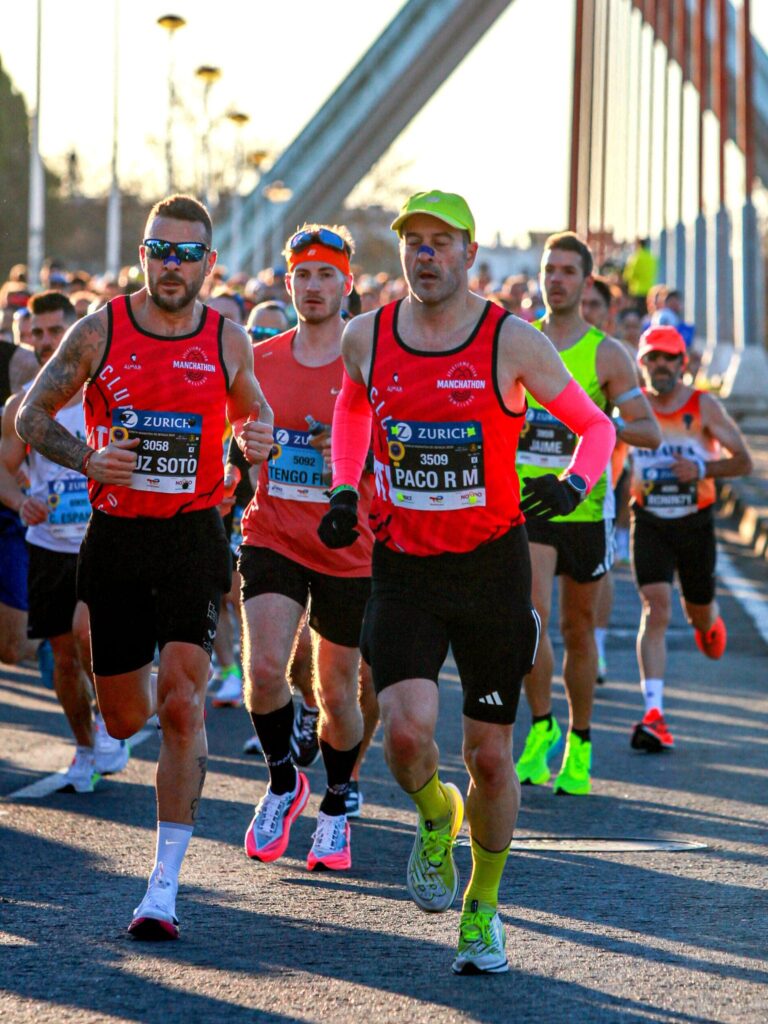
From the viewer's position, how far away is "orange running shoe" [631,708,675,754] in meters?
10.2

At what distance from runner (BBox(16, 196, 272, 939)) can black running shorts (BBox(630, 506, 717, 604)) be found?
182 inches

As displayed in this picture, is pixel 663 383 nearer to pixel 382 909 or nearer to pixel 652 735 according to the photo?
pixel 652 735

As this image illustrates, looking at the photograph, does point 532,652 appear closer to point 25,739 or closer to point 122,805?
point 122,805

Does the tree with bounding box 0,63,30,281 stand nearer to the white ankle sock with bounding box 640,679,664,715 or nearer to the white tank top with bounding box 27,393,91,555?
the white ankle sock with bounding box 640,679,664,715

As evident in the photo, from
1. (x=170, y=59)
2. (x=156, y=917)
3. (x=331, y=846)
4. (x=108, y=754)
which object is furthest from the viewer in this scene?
(x=170, y=59)

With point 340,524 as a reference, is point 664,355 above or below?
above

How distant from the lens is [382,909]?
673cm

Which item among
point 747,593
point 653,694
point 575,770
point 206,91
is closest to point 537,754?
point 575,770

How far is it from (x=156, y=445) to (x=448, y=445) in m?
1.07

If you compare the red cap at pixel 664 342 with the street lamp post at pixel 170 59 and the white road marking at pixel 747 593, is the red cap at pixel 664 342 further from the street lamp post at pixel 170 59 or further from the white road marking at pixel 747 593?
the street lamp post at pixel 170 59

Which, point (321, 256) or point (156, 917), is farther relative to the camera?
point (321, 256)

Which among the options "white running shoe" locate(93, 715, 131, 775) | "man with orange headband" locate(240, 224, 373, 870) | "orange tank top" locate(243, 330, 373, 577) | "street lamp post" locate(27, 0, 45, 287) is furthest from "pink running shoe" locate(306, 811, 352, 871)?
"street lamp post" locate(27, 0, 45, 287)

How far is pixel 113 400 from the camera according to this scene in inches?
263

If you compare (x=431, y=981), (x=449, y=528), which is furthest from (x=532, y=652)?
(x=431, y=981)
